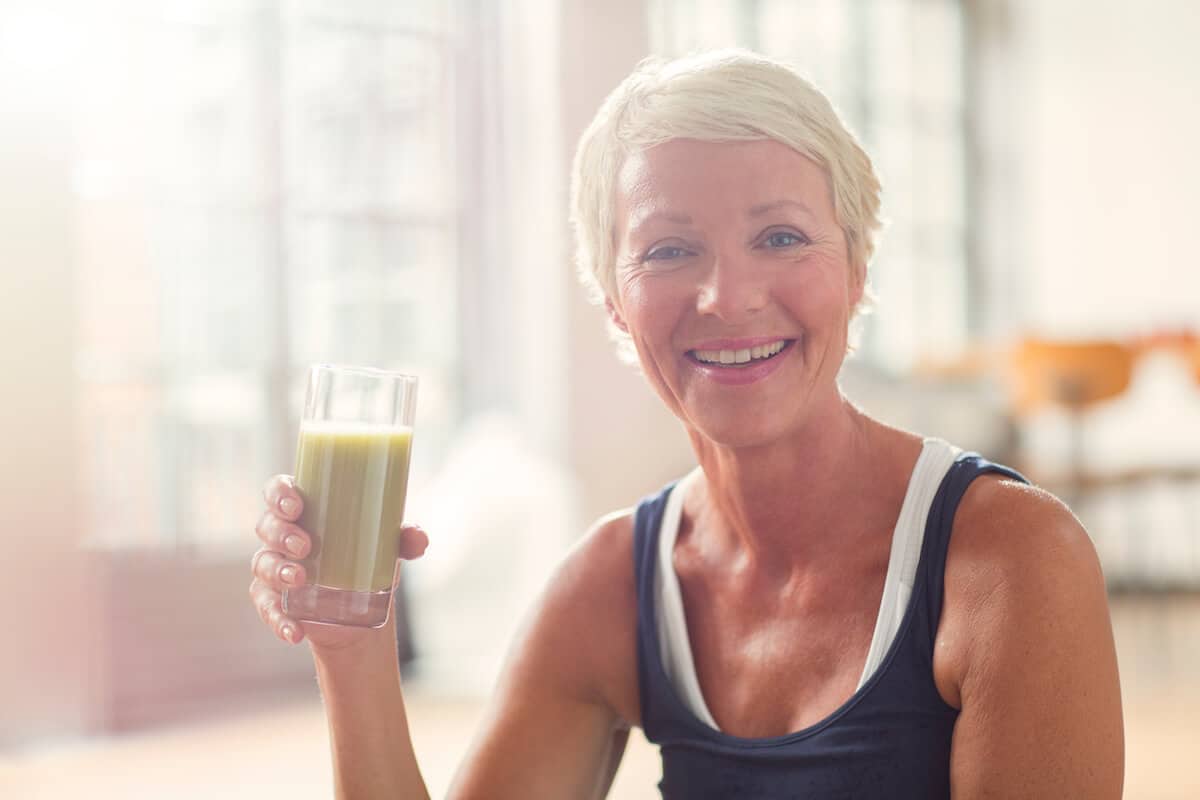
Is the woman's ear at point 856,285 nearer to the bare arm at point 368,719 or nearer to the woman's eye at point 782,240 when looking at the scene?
the woman's eye at point 782,240

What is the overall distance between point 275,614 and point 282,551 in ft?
0.20

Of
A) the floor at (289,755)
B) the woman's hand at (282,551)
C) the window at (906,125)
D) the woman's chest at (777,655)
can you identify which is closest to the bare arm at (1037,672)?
the woman's chest at (777,655)

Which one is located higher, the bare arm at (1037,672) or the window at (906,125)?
the window at (906,125)

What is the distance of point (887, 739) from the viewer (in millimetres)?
1171

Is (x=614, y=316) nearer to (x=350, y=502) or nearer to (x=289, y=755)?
(x=350, y=502)

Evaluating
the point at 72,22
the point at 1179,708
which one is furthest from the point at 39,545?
the point at 1179,708

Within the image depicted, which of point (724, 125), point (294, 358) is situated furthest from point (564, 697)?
point (294, 358)

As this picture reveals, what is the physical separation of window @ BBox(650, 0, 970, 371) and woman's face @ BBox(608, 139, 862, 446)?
522 cm

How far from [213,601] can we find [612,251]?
3.46 metres

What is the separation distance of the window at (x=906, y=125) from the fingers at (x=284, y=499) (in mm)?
5432

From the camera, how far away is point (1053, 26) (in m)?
7.45

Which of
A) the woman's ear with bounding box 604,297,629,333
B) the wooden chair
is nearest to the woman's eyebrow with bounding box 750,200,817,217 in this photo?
the woman's ear with bounding box 604,297,629,333

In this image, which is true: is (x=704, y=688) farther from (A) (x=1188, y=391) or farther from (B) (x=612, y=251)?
(A) (x=1188, y=391)

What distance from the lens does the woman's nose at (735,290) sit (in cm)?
122
